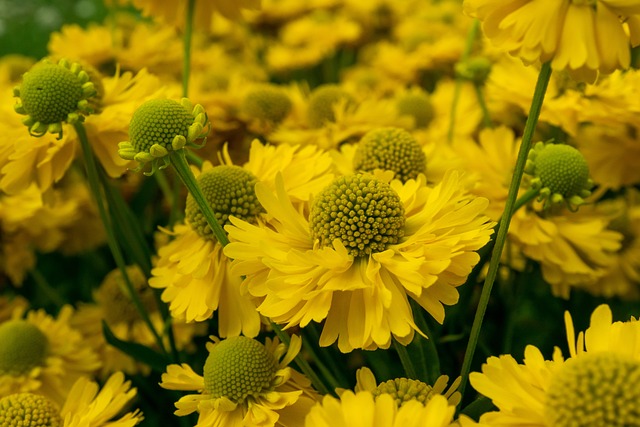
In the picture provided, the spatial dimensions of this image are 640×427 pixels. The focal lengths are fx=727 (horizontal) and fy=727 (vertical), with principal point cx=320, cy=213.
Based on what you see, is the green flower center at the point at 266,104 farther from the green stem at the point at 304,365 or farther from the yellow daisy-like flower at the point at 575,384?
the yellow daisy-like flower at the point at 575,384

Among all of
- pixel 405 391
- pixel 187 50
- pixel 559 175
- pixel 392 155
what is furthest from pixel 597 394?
pixel 187 50

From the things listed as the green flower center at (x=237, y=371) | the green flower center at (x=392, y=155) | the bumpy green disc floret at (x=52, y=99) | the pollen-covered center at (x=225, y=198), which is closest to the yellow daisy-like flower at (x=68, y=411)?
the green flower center at (x=237, y=371)

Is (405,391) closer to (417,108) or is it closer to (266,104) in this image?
(266,104)

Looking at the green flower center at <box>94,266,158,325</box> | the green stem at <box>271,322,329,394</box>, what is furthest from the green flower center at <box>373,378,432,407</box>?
the green flower center at <box>94,266,158,325</box>

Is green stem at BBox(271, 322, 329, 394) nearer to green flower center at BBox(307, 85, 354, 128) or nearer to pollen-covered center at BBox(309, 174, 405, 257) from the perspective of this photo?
pollen-covered center at BBox(309, 174, 405, 257)

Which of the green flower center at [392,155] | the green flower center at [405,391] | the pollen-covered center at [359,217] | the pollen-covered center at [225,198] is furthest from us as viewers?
the green flower center at [392,155]

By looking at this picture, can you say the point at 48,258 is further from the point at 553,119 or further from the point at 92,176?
the point at 553,119
